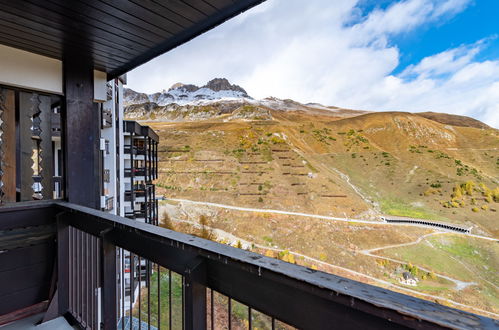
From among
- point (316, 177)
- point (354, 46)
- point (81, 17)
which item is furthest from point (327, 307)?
point (354, 46)

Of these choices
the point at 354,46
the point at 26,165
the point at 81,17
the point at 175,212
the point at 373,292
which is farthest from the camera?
the point at 354,46

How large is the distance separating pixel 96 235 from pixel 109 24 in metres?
1.16

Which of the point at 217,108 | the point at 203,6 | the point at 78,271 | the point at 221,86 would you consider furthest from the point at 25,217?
the point at 221,86

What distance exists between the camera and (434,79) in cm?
2272

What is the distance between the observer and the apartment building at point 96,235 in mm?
474

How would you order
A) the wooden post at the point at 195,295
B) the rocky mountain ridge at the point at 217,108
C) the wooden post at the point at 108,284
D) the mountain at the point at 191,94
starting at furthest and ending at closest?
the mountain at the point at 191,94, the rocky mountain ridge at the point at 217,108, the wooden post at the point at 108,284, the wooden post at the point at 195,295

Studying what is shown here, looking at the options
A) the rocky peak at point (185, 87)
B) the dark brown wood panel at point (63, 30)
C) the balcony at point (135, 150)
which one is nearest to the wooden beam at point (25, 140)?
the dark brown wood panel at point (63, 30)

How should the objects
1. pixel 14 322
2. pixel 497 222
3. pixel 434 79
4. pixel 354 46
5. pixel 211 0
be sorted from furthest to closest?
1. pixel 434 79
2. pixel 354 46
3. pixel 497 222
4. pixel 14 322
5. pixel 211 0

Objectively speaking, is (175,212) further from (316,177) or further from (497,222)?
(497,222)

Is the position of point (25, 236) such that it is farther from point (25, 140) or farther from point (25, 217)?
point (25, 140)

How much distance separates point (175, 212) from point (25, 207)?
1636cm

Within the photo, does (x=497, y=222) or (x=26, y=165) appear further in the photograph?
(x=497, y=222)

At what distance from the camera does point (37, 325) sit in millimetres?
1497

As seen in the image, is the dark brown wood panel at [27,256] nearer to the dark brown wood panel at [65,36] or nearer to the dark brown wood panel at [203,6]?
the dark brown wood panel at [65,36]
